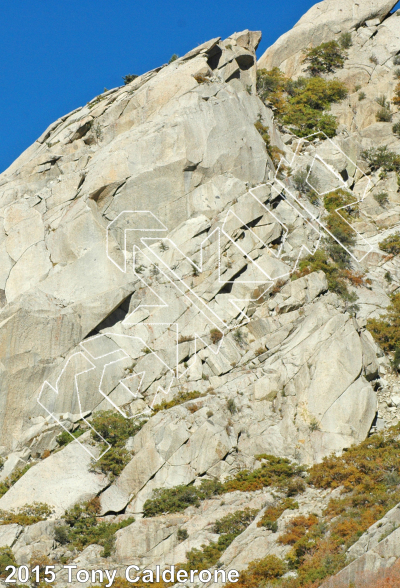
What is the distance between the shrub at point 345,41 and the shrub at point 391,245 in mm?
19573

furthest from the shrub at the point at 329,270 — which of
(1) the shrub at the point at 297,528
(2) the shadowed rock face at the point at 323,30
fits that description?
(2) the shadowed rock face at the point at 323,30

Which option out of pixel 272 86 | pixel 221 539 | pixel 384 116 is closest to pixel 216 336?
pixel 221 539

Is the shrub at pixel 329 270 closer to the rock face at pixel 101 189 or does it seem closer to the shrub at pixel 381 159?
the rock face at pixel 101 189

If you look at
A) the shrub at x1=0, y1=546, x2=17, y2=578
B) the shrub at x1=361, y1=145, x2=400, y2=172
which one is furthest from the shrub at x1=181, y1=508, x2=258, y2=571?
the shrub at x1=361, y1=145, x2=400, y2=172

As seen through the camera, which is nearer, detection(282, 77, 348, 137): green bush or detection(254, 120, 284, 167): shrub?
detection(254, 120, 284, 167): shrub

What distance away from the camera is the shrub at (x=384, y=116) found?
45.8 metres

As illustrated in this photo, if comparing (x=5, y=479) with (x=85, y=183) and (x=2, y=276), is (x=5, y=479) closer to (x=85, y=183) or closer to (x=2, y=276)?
(x=2, y=276)

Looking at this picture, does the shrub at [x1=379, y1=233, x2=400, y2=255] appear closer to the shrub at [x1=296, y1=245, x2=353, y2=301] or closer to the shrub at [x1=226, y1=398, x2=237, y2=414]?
the shrub at [x1=296, y1=245, x2=353, y2=301]

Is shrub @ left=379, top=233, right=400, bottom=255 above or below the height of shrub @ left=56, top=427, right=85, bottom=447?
below

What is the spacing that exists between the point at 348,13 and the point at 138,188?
25836 millimetres

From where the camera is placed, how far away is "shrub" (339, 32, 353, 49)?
51.8 meters

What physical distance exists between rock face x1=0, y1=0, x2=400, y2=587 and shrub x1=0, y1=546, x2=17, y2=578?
265 millimetres

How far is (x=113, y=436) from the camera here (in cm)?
2970

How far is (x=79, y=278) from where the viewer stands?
3406 centimetres
